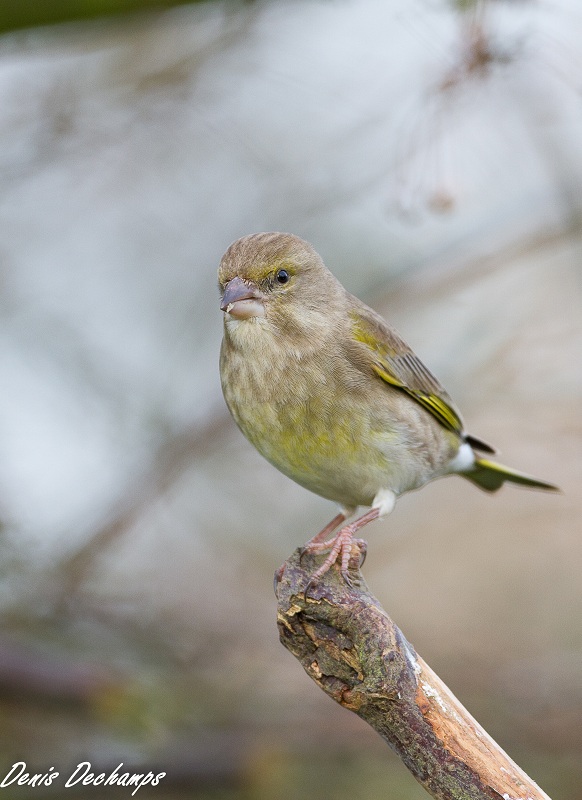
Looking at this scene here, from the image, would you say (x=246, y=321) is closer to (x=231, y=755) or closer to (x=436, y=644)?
(x=231, y=755)

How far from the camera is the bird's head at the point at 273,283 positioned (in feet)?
13.6

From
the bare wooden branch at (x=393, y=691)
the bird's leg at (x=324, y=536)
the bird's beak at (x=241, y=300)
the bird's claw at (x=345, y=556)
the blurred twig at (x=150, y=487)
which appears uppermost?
the blurred twig at (x=150, y=487)

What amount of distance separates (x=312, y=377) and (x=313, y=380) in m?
0.01

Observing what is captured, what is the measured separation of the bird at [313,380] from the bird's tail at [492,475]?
84cm

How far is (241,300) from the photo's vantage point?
409cm

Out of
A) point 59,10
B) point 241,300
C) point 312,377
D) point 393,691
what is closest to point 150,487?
point 312,377

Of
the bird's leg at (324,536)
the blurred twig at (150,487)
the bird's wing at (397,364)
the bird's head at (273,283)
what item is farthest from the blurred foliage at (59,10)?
the blurred twig at (150,487)

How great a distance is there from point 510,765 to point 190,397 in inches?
171

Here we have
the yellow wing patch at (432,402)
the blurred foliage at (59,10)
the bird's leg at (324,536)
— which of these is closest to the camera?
the bird's leg at (324,536)

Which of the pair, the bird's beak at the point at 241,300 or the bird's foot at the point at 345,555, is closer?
the bird's foot at the point at 345,555

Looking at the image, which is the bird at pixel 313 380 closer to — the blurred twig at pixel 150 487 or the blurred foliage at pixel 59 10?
the blurred foliage at pixel 59 10

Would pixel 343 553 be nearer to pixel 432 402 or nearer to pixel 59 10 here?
pixel 432 402

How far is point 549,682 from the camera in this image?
240 inches

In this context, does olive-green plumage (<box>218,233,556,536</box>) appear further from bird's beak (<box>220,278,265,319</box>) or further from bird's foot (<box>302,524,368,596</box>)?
bird's foot (<box>302,524,368,596</box>)
